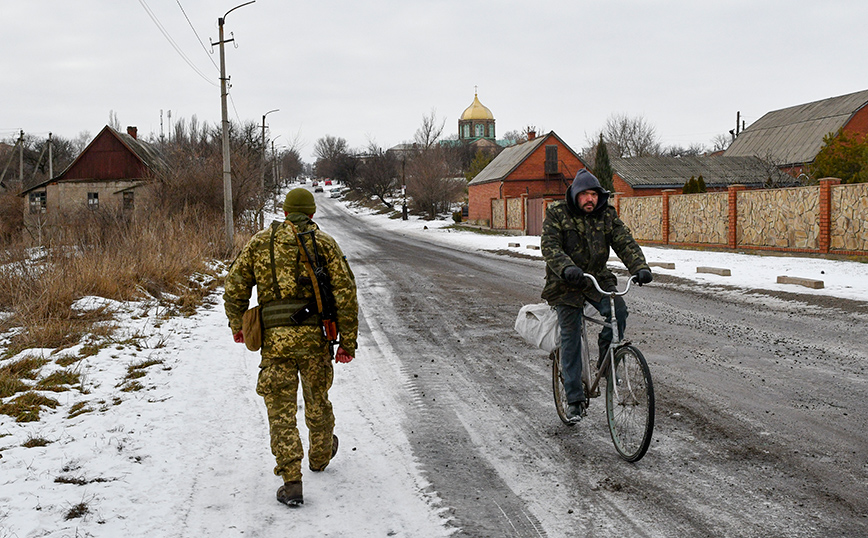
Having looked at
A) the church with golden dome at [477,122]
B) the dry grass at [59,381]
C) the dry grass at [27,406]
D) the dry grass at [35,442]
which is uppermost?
the church with golden dome at [477,122]

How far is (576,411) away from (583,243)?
1286mm

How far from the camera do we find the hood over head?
502 centimetres

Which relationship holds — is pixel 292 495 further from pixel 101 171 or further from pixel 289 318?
pixel 101 171

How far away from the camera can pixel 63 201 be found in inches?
1889

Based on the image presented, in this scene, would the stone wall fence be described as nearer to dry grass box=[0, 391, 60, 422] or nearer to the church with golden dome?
dry grass box=[0, 391, 60, 422]

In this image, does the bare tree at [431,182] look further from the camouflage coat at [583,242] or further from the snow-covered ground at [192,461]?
the camouflage coat at [583,242]

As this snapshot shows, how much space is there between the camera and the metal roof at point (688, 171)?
46562 mm

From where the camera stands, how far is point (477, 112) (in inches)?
4769

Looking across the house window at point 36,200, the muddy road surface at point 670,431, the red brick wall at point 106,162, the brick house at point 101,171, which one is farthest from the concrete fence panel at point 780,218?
the house window at point 36,200

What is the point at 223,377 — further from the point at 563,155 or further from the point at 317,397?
the point at 563,155

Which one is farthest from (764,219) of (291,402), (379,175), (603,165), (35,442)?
(379,175)

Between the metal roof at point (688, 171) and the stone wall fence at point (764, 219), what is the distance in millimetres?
19297

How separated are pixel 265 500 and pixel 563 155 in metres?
48.8

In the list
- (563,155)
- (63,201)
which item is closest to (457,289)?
(563,155)
